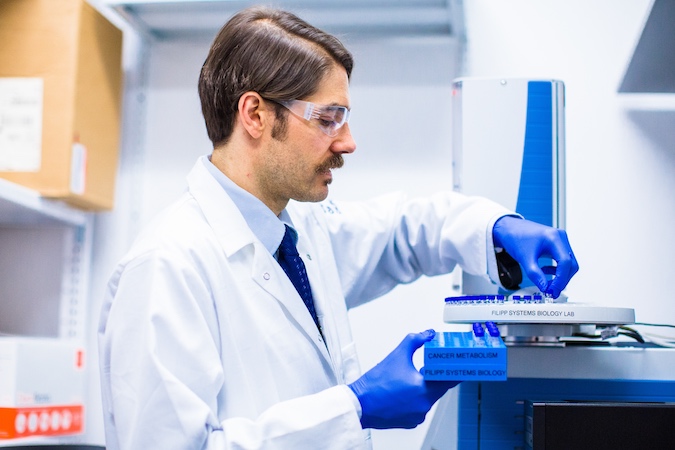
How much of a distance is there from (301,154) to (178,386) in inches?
15.3

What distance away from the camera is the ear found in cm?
105

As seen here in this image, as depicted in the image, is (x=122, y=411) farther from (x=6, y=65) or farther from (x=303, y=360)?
(x=6, y=65)

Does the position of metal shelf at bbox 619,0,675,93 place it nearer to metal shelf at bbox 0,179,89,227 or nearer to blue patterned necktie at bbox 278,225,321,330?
blue patterned necktie at bbox 278,225,321,330

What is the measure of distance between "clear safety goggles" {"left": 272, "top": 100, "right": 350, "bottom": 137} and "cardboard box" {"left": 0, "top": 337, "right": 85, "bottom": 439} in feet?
2.35

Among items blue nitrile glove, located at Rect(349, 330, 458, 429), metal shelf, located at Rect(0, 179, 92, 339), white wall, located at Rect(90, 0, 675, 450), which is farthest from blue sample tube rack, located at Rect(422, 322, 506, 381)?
metal shelf, located at Rect(0, 179, 92, 339)

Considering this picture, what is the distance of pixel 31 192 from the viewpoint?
1.37 meters

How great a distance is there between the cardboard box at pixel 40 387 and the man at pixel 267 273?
18.6 inches

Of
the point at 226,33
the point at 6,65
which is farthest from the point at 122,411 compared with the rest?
the point at 6,65

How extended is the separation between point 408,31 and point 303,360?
912mm

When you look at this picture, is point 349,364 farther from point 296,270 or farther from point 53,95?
point 53,95

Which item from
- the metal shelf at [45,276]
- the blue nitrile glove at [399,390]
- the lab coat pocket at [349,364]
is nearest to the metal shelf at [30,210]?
the metal shelf at [45,276]

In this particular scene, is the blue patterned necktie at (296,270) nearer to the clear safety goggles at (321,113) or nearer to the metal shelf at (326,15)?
the clear safety goggles at (321,113)

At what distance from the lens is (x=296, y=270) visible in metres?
1.10

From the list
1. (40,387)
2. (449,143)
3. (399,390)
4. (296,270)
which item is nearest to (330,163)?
(296,270)
